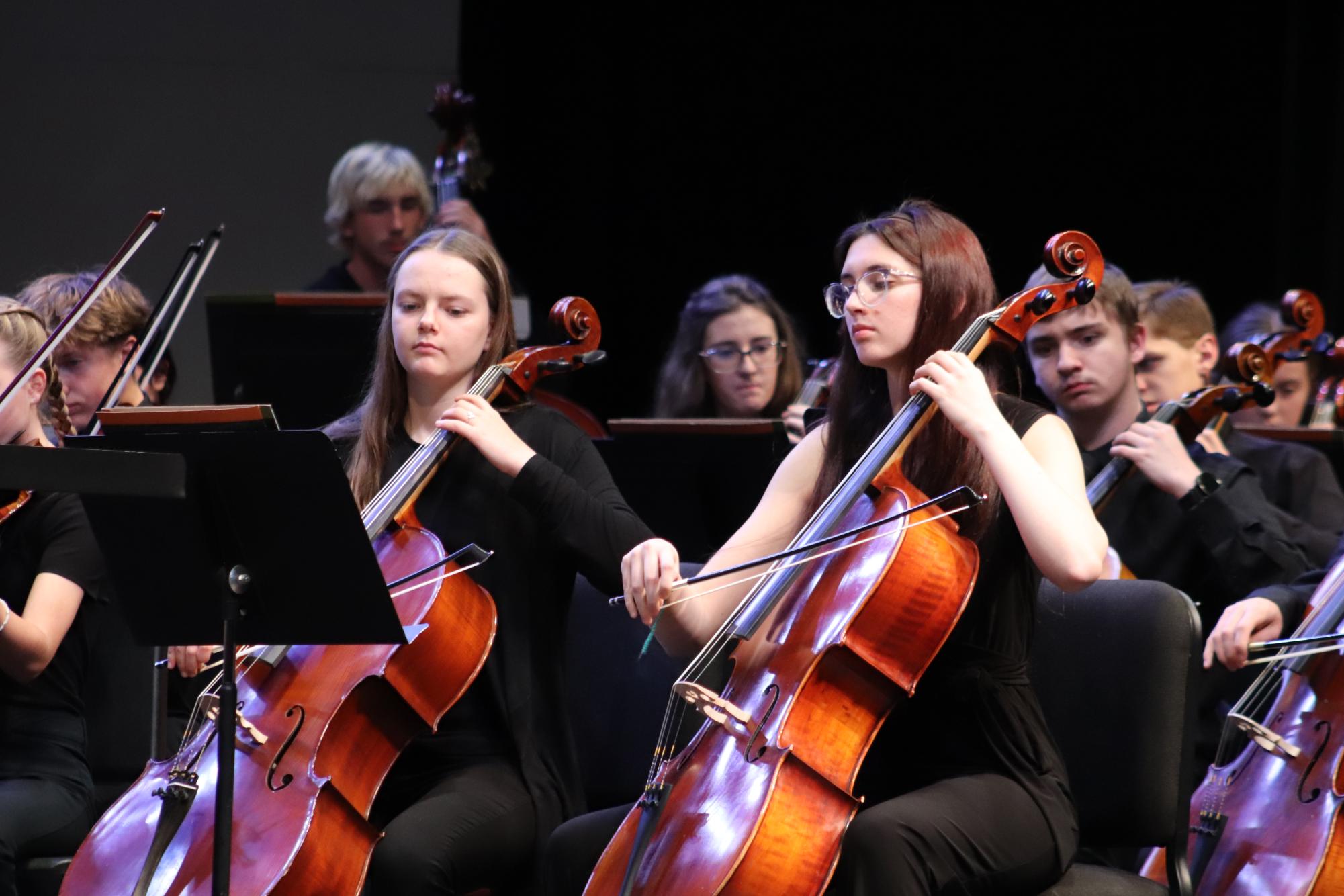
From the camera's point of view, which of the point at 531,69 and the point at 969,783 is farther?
the point at 531,69

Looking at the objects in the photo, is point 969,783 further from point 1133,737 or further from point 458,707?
point 458,707

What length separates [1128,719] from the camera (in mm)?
2117

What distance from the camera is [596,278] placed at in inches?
207

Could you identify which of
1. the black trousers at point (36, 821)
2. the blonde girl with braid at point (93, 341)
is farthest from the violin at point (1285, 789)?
the blonde girl with braid at point (93, 341)

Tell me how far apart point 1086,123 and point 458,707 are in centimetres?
374

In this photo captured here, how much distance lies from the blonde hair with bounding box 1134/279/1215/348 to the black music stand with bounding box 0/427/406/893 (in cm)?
219

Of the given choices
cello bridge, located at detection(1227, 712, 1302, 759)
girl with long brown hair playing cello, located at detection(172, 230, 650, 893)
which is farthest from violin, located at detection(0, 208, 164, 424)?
cello bridge, located at detection(1227, 712, 1302, 759)

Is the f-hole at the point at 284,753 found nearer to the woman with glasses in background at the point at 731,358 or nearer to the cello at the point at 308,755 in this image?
the cello at the point at 308,755

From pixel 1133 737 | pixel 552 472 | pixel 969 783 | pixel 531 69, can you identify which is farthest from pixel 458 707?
pixel 531 69

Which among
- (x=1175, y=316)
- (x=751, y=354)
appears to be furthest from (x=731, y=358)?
(x=1175, y=316)

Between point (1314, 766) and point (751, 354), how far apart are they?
197cm

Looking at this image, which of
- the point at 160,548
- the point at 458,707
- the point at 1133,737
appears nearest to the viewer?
the point at 160,548

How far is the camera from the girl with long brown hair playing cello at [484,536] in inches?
85.8

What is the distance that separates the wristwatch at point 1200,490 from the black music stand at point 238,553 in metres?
1.62
